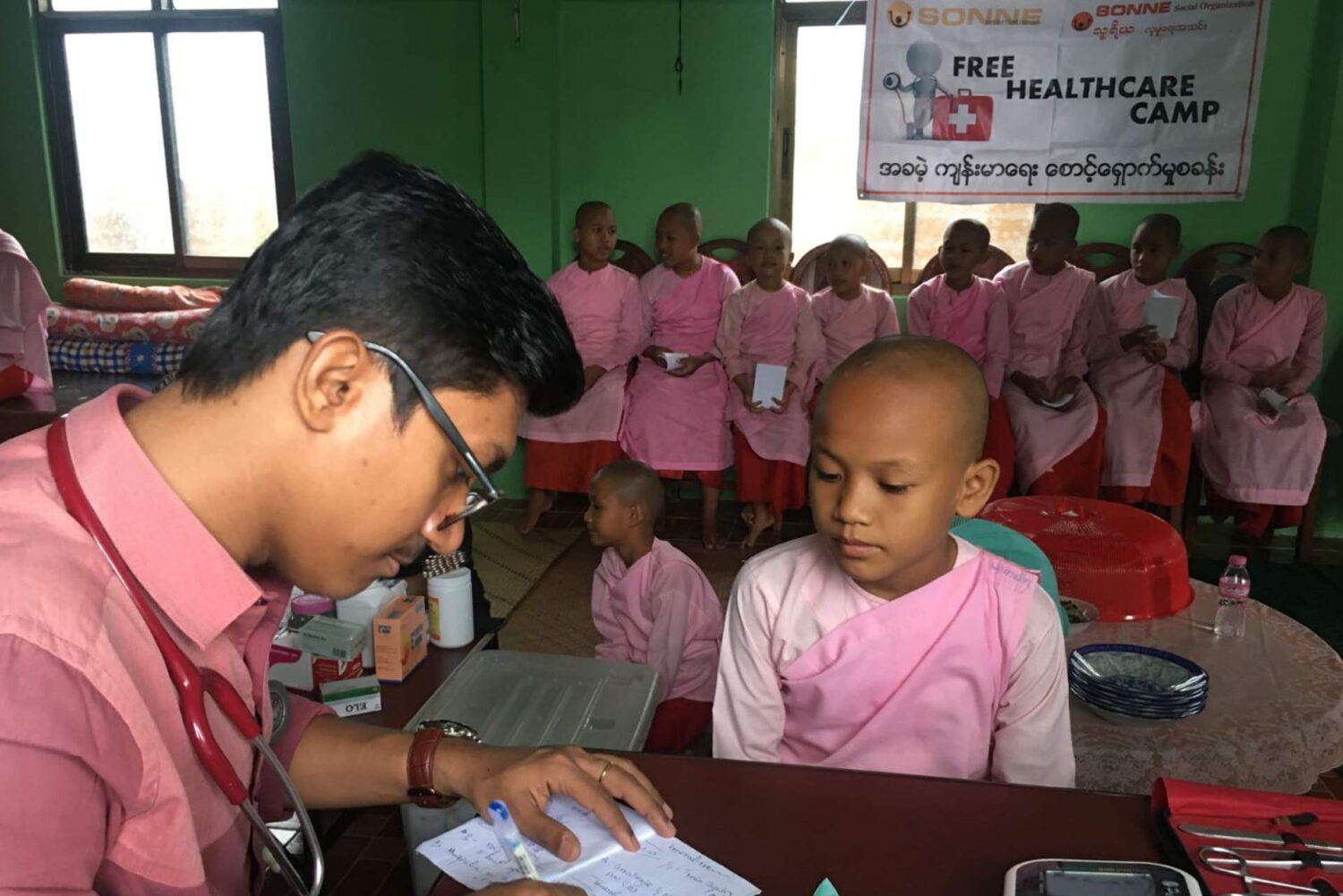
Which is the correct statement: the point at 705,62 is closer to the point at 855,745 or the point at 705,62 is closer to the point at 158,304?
the point at 158,304

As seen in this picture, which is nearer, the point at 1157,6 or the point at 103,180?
the point at 1157,6

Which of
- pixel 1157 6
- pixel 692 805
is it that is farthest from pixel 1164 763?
pixel 1157 6

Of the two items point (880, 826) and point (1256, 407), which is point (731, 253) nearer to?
point (1256, 407)

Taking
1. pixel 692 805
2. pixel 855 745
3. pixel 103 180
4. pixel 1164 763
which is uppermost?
pixel 103 180

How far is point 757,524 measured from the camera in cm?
437

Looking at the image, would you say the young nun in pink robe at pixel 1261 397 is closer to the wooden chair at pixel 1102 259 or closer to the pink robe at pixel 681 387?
the wooden chair at pixel 1102 259

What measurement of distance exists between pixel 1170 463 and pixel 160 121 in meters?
5.41

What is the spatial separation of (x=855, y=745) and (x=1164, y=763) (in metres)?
0.57

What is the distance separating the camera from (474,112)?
4797 millimetres

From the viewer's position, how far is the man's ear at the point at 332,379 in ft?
2.25

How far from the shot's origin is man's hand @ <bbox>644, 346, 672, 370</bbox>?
4.45m

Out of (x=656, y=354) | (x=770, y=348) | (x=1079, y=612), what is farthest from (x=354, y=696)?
(x=770, y=348)

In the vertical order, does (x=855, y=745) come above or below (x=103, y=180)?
below

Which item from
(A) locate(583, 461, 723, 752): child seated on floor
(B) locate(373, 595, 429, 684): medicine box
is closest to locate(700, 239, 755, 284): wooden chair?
(A) locate(583, 461, 723, 752): child seated on floor
